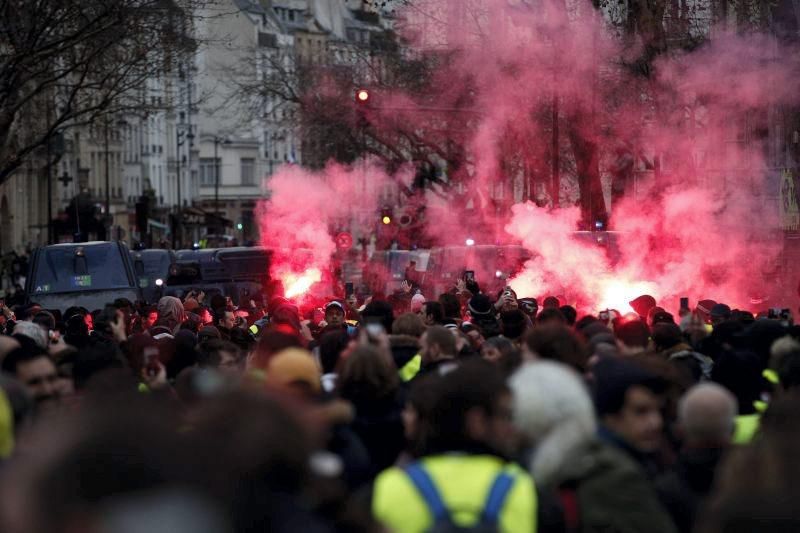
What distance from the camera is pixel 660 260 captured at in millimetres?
26781

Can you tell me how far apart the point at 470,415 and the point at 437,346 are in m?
3.15

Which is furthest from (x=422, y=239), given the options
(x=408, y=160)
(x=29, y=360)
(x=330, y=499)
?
(x=330, y=499)

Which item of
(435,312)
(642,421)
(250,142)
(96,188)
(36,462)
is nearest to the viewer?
(36,462)

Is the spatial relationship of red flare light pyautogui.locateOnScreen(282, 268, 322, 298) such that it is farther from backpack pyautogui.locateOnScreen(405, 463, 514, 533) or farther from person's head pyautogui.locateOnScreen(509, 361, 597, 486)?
backpack pyautogui.locateOnScreen(405, 463, 514, 533)

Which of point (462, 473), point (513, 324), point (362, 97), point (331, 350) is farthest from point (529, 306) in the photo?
point (462, 473)

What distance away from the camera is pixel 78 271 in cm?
2775

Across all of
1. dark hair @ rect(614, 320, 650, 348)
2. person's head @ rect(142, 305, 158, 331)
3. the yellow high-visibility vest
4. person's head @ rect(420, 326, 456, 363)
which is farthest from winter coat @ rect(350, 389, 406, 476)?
person's head @ rect(142, 305, 158, 331)

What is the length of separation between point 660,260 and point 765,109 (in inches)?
205

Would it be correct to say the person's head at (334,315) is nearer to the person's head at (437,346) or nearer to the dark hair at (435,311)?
the dark hair at (435,311)

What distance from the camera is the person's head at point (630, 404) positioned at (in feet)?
19.4

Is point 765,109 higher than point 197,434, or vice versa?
point 765,109

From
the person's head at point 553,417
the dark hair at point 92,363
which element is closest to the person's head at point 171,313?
the dark hair at point 92,363

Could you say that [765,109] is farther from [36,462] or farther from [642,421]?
[36,462]

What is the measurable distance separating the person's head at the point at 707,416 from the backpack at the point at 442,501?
141cm
